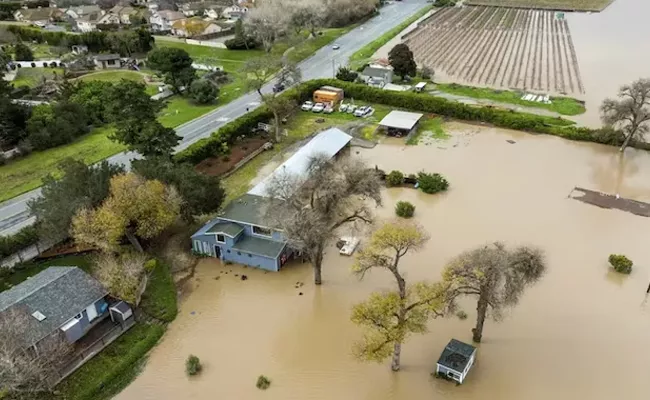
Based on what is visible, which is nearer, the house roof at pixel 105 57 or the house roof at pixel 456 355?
the house roof at pixel 456 355

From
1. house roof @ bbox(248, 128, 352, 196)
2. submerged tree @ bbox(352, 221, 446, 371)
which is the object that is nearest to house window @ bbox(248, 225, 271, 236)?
house roof @ bbox(248, 128, 352, 196)

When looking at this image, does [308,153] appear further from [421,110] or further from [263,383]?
[263,383]

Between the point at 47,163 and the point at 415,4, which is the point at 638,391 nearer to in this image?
the point at 47,163

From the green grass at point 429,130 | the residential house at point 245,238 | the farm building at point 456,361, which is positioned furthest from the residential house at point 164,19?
the farm building at point 456,361

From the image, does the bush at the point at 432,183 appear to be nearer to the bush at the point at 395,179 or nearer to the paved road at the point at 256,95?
the bush at the point at 395,179

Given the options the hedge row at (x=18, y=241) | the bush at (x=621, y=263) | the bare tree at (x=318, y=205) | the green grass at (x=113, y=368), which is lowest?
the green grass at (x=113, y=368)
